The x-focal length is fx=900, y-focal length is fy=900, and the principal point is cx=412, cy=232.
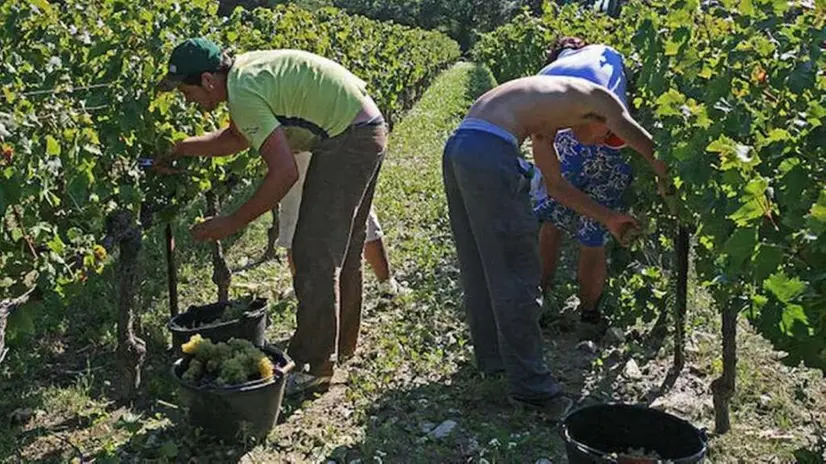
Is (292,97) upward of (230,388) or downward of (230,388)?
upward

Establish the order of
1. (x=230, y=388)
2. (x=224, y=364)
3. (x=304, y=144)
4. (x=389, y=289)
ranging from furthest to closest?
(x=389, y=289)
(x=304, y=144)
(x=224, y=364)
(x=230, y=388)

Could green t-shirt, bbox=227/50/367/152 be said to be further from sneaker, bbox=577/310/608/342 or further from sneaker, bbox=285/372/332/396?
sneaker, bbox=577/310/608/342

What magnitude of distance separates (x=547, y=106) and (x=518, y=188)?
14.5 inches

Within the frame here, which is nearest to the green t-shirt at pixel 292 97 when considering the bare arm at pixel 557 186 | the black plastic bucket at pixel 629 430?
the bare arm at pixel 557 186

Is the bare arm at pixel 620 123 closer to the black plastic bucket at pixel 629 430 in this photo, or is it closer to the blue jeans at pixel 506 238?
the blue jeans at pixel 506 238

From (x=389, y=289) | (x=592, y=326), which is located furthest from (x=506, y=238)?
(x=389, y=289)

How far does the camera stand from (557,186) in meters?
4.16

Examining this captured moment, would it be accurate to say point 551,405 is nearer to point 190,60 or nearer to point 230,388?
point 230,388

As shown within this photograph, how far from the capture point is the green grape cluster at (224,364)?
3691mm

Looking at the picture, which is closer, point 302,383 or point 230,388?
point 230,388

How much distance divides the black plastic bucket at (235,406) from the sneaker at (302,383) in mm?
403

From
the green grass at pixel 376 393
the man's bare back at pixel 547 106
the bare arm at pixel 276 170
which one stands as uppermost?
the man's bare back at pixel 547 106

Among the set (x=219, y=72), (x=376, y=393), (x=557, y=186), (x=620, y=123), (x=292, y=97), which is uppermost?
(x=219, y=72)

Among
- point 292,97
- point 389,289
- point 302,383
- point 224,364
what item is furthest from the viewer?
point 389,289
